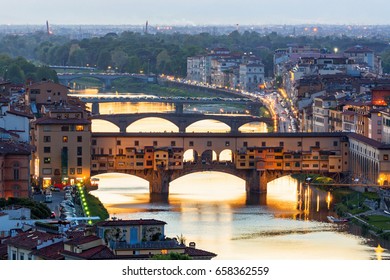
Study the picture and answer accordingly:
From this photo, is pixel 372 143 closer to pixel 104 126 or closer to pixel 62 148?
pixel 62 148

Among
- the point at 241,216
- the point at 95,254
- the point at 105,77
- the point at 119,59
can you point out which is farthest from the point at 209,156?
the point at 119,59

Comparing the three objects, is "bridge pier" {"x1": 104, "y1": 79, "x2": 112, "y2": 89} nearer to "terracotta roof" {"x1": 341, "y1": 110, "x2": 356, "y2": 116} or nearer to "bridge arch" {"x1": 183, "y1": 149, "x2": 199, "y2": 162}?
"terracotta roof" {"x1": 341, "y1": 110, "x2": 356, "y2": 116}

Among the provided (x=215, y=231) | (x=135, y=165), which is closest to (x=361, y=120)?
(x=135, y=165)

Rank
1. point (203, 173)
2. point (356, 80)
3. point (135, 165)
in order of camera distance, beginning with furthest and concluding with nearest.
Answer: point (356, 80) → point (203, 173) → point (135, 165)

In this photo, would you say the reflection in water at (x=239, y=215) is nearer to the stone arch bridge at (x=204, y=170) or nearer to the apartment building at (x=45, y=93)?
the stone arch bridge at (x=204, y=170)

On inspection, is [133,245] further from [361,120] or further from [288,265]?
[361,120]

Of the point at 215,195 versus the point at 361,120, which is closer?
the point at 215,195

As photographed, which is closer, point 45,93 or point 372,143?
point 372,143
